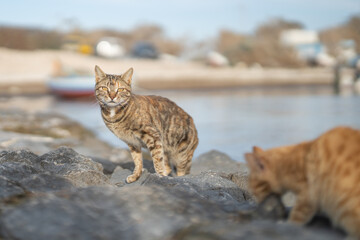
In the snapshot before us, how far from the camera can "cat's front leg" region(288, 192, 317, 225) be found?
340 centimetres

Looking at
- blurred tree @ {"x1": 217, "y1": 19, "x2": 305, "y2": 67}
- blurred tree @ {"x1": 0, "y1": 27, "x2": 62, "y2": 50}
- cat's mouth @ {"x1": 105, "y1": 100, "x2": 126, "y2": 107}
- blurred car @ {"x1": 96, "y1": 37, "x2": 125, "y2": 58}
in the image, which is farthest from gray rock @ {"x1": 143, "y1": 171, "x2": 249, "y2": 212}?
blurred tree @ {"x1": 217, "y1": 19, "x2": 305, "y2": 67}

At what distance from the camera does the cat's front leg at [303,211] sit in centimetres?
340

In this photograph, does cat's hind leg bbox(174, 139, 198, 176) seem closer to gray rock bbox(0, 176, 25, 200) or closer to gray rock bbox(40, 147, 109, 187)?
gray rock bbox(40, 147, 109, 187)

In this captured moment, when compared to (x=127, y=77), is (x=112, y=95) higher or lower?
lower

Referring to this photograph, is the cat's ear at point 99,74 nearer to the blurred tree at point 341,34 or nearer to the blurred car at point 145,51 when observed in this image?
the blurred car at point 145,51

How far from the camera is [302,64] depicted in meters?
49.8

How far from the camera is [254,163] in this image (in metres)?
3.73

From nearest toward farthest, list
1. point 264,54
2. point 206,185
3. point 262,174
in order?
point 262,174 < point 206,185 < point 264,54

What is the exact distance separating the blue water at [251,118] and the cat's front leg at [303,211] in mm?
5488

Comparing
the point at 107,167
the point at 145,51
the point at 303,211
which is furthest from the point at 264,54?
the point at 303,211

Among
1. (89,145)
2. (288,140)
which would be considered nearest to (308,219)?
(89,145)

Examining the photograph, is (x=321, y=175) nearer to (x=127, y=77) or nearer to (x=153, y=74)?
(x=127, y=77)

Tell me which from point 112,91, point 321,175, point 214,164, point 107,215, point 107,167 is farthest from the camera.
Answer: point 214,164

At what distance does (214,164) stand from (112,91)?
8.95ft
